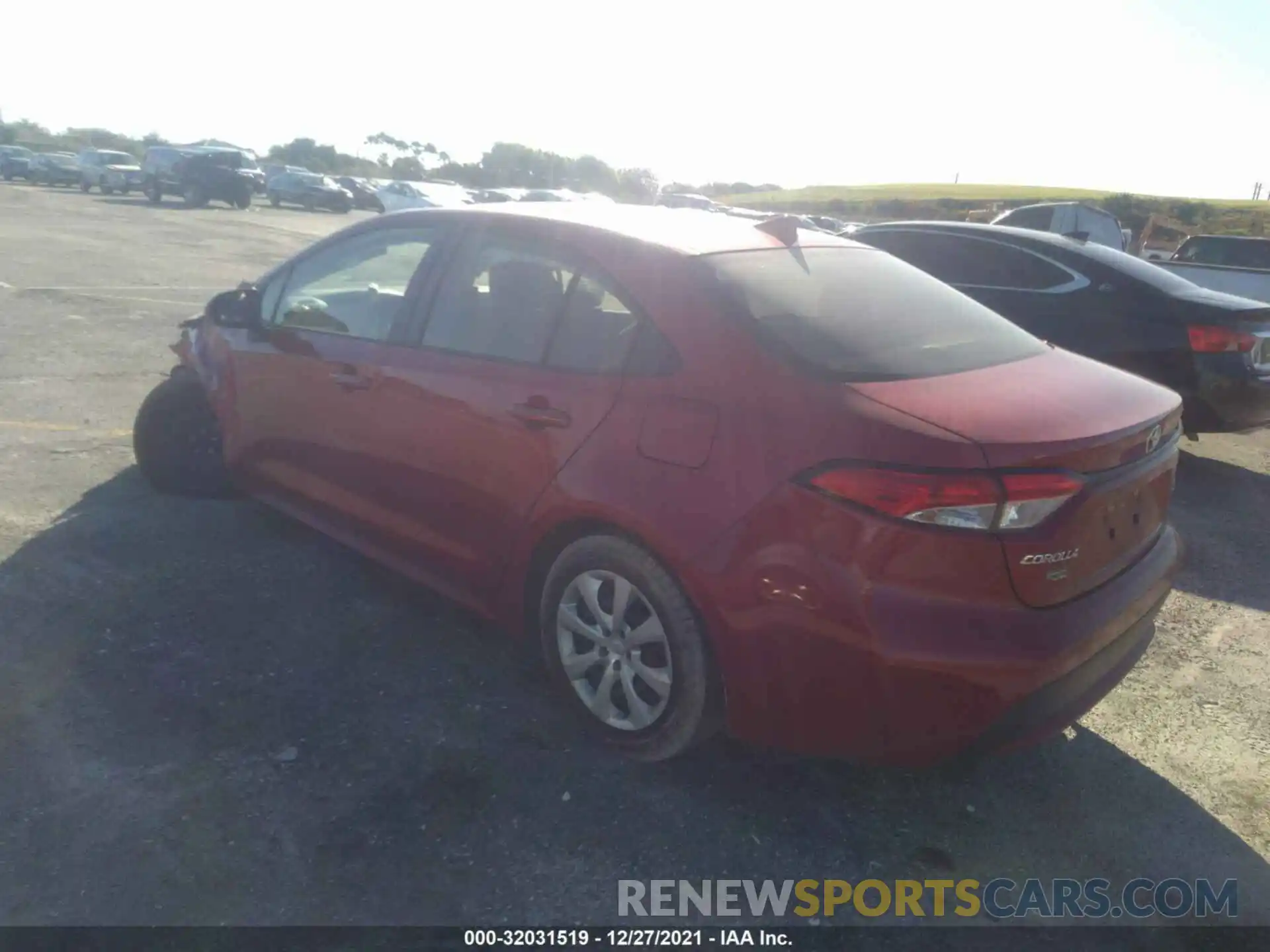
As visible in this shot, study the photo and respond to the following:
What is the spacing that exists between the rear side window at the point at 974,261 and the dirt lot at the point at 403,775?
2898 mm

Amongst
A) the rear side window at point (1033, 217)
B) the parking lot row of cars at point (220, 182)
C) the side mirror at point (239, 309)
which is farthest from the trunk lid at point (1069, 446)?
the parking lot row of cars at point (220, 182)

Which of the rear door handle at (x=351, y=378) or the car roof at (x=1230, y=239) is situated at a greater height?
the car roof at (x=1230, y=239)

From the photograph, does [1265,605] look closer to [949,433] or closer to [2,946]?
[949,433]

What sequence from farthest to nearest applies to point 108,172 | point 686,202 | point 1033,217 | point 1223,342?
point 108,172, point 686,202, point 1033,217, point 1223,342

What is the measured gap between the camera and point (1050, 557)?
2.56 metres

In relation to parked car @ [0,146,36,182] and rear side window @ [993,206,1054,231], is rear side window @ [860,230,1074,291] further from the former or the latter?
parked car @ [0,146,36,182]

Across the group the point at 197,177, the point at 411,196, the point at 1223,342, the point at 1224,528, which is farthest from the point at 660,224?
the point at 197,177

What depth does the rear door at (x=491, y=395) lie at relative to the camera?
3156 millimetres

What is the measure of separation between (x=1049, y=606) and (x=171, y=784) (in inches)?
99.7

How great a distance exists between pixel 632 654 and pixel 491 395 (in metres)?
0.99

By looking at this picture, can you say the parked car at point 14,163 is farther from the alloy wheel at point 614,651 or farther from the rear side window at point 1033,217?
the alloy wheel at point 614,651

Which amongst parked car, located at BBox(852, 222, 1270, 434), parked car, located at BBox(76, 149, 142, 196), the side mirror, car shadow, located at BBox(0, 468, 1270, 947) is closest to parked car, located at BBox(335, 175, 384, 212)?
parked car, located at BBox(76, 149, 142, 196)

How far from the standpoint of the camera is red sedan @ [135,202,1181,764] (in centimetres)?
251

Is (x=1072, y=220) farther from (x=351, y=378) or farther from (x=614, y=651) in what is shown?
(x=614, y=651)
